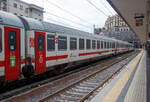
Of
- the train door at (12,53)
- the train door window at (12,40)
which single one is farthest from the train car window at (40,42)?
the train door window at (12,40)

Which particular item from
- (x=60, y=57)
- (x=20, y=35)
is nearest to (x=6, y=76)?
(x=20, y=35)

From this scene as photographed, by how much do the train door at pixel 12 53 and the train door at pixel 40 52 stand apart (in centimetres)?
115

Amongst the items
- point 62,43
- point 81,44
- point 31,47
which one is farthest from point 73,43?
point 31,47

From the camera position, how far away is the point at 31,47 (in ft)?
25.5

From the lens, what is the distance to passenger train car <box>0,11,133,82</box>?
21.3 feet

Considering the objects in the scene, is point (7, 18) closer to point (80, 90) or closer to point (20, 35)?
point (20, 35)

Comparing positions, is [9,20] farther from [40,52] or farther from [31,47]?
[40,52]

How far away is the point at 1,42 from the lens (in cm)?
625

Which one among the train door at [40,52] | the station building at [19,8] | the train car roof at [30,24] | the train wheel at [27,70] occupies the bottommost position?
the train wheel at [27,70]

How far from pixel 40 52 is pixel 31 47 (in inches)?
28.3

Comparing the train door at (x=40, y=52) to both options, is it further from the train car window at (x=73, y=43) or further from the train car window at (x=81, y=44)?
the train car window at (x=81, y=44)

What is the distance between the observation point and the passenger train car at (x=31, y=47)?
6.49 m

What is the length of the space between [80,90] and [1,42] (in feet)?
12.9

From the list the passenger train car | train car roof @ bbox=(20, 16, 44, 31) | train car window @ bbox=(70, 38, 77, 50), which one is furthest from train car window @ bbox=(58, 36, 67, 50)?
train car roof @ bbox=(20, 16, 44, 31)
